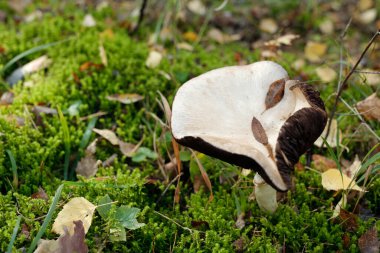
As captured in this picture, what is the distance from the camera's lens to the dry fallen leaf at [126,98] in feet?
10.5

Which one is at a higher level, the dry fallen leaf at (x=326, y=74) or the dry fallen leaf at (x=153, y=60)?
the dry fallen leaf at (x=153, y=60)

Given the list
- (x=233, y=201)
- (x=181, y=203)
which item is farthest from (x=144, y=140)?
(x=233, y=201)

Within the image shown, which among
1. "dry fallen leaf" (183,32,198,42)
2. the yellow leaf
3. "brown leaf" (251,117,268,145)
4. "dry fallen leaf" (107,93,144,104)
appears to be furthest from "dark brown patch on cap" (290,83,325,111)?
"dry fallen leaf" (183,32,198,42)

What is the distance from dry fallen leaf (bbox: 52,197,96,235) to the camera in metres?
2.10

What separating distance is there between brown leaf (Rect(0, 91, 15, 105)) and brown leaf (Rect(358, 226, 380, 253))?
2576 mm

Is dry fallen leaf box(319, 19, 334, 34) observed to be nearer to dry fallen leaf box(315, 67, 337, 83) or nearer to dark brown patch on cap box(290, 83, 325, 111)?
dry fallen leaf box(315, 67, 337, 83)

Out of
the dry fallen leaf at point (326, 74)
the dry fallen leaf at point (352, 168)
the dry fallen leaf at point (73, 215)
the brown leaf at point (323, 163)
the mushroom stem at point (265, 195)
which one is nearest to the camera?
the dry fallen leaf at point (73, 215)

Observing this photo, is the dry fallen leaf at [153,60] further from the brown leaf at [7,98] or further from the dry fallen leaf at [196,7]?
the dry fallen leaf at [196,7]

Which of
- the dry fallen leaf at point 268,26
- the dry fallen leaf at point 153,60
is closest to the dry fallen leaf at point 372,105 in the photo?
the dry fallen leaf at point 153,60

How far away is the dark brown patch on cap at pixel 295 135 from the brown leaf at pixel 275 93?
232mm

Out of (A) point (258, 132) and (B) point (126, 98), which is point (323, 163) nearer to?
(A) point (258, 132)

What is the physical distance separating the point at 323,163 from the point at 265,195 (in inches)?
26.3

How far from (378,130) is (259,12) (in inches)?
102

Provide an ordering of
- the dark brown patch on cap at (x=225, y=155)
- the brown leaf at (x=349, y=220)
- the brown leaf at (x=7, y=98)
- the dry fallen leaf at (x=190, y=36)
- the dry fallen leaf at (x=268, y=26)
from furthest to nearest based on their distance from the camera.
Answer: the dry fallen leaf at (x=268, y=26) → the dry fallen leaf at (x=190, y=36) → the brown leaf at (x=7, y=98) → the brown leaf at (x=349, y=220) → the dark brown patch on cap at (x=225, y=155)
